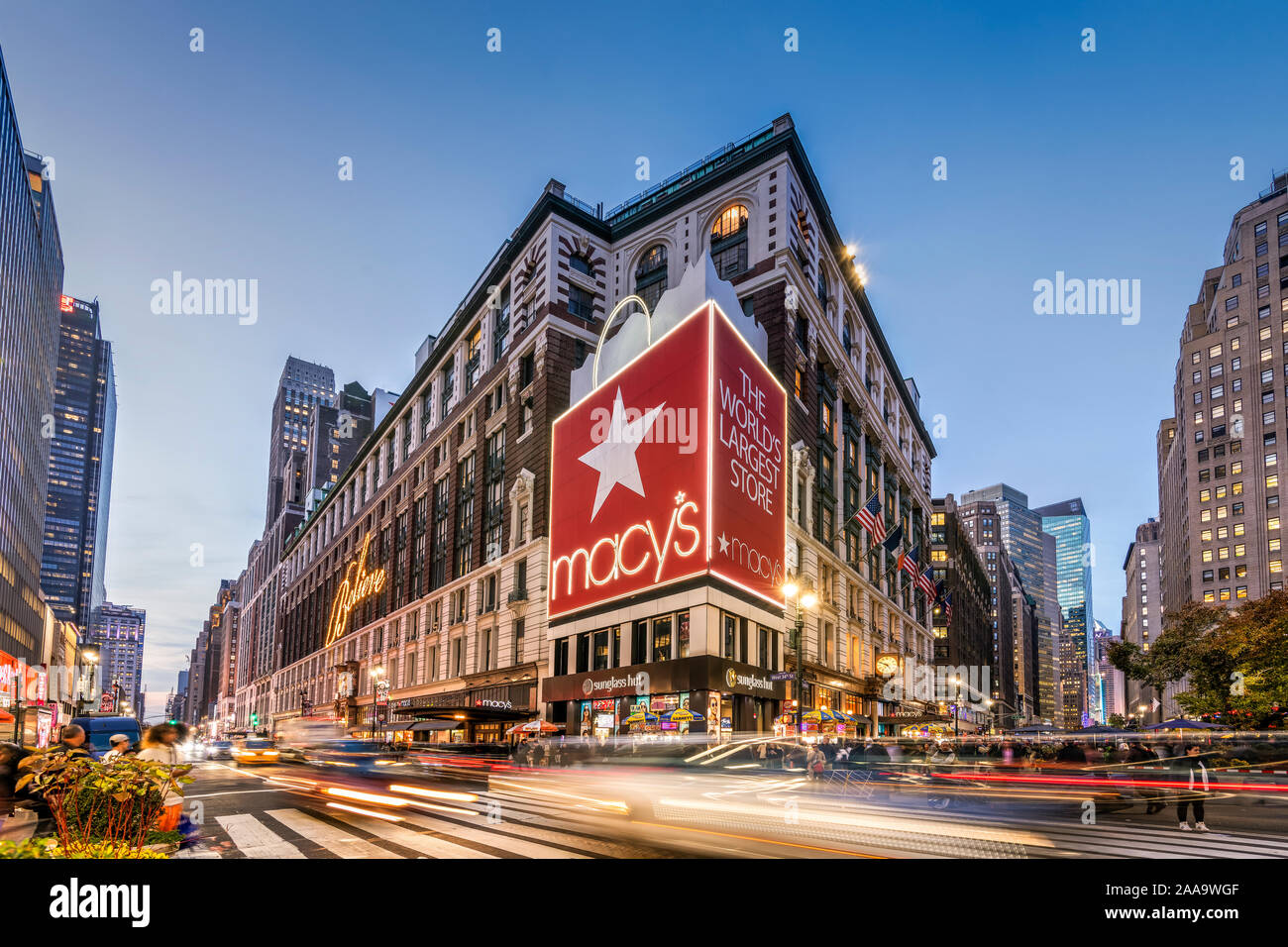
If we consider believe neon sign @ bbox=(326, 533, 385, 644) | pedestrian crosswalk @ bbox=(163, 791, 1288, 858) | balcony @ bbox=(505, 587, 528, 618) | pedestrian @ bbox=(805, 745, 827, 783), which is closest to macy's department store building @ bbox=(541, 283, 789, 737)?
balcony @ bbox=(505, 587, 528, 618)

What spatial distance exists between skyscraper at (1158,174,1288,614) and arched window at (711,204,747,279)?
93.4 metres

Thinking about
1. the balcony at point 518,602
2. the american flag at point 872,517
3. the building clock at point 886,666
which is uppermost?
the american flag at point 872,517

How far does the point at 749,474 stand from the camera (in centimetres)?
4522

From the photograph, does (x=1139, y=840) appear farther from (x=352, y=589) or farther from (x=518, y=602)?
(x=352, y=589)

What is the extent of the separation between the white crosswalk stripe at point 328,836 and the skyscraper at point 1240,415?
124173 millimetres

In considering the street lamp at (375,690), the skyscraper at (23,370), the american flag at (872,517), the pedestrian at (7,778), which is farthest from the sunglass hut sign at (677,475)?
the skyscraper at (23,370)

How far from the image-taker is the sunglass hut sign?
42219 millimetres

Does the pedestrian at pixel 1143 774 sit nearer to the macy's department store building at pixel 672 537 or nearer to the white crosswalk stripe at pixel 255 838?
the white crosswalk stripe at pixel 255 838

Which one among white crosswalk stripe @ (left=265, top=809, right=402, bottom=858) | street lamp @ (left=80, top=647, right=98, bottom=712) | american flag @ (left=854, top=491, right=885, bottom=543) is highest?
american flag @ (left=854, top=491, right=885, bottom=543)

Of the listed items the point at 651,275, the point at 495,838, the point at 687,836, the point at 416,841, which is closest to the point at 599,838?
the point at 687,836

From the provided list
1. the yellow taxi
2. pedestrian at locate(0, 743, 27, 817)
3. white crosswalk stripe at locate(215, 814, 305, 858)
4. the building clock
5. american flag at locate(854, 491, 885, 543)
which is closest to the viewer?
white crosswalk stripe at locate(215, 814, 305, 858)

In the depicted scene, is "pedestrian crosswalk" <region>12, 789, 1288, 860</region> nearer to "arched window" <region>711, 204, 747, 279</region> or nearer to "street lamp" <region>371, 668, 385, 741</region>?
"arched window" <region>711, 204, 747, 279</region>

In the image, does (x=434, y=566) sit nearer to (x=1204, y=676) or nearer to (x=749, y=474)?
(x=749, y=474)

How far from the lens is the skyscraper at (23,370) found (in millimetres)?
68312
